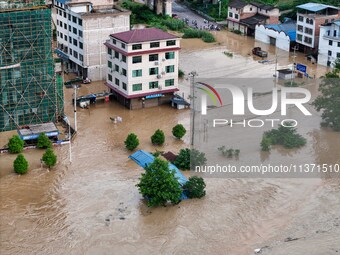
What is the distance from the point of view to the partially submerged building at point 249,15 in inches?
1895

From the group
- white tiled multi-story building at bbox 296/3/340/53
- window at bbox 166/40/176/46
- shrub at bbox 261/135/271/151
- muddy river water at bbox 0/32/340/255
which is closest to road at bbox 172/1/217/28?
white tiled multi-story building at bbox 296/3/340/53

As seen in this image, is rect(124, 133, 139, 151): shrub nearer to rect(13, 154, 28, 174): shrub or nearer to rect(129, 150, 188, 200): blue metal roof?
rect(129, 150, 188, 200): blue metal roof

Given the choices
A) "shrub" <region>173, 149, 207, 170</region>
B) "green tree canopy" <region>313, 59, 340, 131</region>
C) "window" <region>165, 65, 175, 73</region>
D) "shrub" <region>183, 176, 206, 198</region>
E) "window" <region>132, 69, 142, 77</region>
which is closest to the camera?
"shrub" <region>183, 176, 206, 198</region>

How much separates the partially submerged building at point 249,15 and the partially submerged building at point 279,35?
121 centimetres

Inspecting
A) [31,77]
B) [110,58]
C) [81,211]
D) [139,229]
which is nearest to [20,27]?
[31,77]

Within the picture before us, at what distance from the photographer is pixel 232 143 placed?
28.5 m

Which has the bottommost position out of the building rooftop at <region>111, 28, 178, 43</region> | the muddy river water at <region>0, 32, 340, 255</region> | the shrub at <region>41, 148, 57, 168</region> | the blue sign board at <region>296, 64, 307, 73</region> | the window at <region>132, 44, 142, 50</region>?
the muddy river water at <region>0, 32, 340, 255</region>

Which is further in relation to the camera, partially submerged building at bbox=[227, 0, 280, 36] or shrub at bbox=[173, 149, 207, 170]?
partially submerged building at bbox=[227, 0, 280, 36]

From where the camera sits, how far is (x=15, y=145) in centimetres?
2736

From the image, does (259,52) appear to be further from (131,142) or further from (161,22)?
(131,142)

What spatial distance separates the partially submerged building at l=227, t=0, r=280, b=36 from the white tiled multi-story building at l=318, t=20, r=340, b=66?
294 inches

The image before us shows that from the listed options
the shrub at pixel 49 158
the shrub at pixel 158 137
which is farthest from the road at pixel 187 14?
the shrub at pixel 49 158

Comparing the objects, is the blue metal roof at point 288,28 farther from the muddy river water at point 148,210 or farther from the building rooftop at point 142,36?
the muddy river water at point 148,210

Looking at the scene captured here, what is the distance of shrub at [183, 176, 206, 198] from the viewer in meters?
23.6
